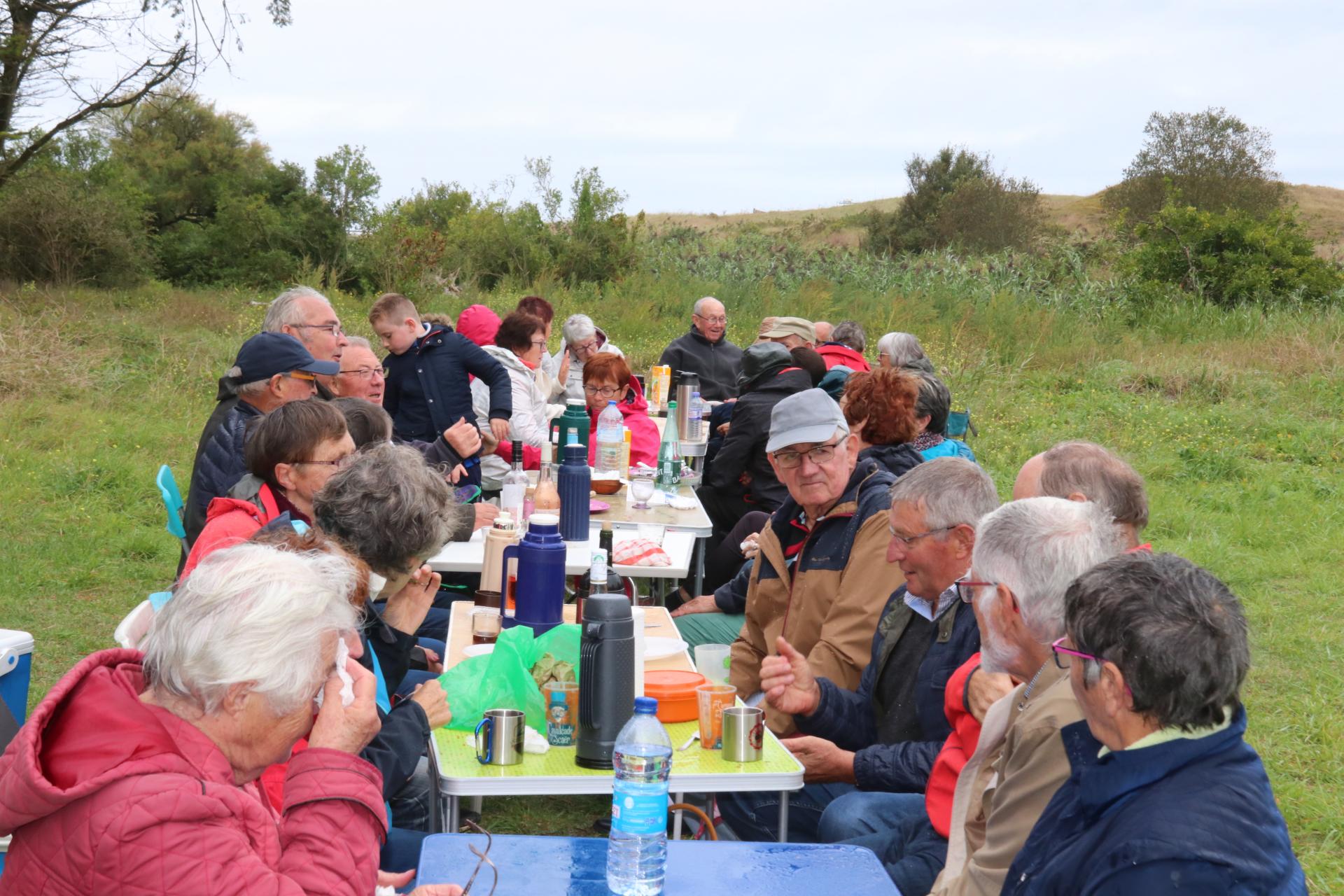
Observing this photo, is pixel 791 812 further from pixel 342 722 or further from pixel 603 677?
pixel 342 722

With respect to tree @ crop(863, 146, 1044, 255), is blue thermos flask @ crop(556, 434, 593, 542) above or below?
below

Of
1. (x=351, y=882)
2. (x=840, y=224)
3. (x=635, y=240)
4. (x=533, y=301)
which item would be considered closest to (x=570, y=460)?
(x=351, y=882)

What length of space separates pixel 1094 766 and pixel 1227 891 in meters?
0.26

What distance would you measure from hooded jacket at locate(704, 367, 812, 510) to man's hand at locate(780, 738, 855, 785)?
309 cm

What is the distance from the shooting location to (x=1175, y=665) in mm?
1708

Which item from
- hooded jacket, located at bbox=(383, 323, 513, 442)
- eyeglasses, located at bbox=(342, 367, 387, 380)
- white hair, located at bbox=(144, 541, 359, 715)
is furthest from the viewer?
hooded jacket, located at bbox=(383, 323, 513, 442)

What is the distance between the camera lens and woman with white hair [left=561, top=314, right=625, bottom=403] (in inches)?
369

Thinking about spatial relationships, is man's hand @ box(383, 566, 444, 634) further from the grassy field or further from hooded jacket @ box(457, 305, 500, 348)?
hooded jacket @ box(457, 305, 500, 348)

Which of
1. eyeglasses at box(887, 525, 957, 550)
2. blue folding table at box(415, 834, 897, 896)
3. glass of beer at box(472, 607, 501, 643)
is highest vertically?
eyeglasses at box(887, 525, 957, 550)

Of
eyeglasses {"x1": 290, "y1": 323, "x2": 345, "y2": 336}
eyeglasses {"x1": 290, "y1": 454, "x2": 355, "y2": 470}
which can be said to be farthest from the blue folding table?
eyeglasses {"x1": 290, "y1": 323, "x2": 345, "y2": 336}

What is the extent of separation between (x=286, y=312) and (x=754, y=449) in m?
2.57

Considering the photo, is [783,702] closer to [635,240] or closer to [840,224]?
[635,240]

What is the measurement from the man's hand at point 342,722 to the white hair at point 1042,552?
1.29 meters

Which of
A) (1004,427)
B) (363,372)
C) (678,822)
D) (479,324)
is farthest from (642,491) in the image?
(1004,427)
